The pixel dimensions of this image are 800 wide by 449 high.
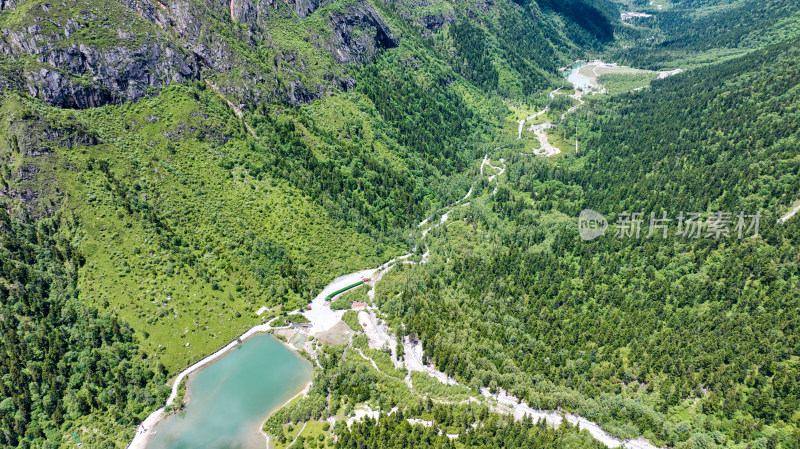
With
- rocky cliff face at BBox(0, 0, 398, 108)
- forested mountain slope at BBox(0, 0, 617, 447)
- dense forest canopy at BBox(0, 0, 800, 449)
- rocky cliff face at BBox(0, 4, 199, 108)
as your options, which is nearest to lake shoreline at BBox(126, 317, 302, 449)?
dense forest canopy at BBox(0, 0, 800, 449)

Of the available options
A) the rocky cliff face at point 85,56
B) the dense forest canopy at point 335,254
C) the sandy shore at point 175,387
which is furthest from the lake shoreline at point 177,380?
the rocky cliff face at point 85,56

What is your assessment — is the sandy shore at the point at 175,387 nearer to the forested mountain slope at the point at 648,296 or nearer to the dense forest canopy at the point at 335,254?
the dense forest canopy at the point at 335,254

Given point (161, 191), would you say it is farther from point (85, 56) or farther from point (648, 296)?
point (648, 296)

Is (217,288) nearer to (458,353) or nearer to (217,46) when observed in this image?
(458,353)

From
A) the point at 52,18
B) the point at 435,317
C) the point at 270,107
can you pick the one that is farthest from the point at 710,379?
the point at 52,18

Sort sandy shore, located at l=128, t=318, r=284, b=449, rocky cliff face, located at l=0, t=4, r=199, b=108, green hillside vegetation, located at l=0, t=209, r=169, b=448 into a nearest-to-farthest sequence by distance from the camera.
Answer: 1. green hillside vegetation, located at l=0, t=209, r=169, b=448
2. sandy shore, located at l=128, t=318, r=284, b=449
3. rocky cliff face, located at l=0, t=4, r=199, b=108

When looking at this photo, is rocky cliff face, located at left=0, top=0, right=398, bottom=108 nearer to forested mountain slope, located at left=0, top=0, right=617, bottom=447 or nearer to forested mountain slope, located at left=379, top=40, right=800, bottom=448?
forested mountain slope, located at left=0, top=0, right=617, bottom=447
